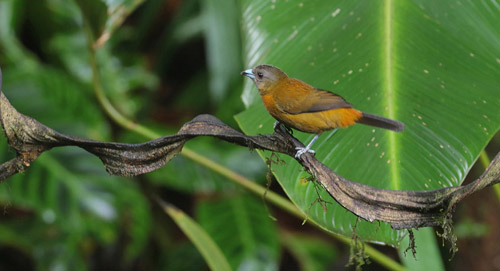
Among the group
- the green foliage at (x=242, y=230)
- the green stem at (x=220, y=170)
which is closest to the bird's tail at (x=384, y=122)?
the green stem at (x=220, y=170)

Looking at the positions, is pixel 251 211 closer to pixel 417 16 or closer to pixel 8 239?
pixel 8 239

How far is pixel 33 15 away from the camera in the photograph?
1.88 m

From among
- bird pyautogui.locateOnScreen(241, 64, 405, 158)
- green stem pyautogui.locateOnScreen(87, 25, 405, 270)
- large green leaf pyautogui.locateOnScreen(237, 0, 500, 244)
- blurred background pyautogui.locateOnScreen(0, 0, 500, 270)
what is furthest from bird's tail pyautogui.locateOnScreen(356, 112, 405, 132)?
blurred background pyautogui.locateOnScreen(0, 0, 500, 270)

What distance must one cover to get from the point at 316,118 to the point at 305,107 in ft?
0.04

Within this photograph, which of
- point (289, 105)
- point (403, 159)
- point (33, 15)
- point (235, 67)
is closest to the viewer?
point (289, 105)

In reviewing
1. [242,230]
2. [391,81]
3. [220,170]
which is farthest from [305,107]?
[242,230]

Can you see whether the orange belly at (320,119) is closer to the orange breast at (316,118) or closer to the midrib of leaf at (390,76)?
the orange breast at (316,118)

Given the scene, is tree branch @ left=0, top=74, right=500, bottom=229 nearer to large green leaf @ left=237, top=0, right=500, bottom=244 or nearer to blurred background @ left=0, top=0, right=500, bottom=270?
large green leaf @ left=237, top=0, right=500, bottom=244

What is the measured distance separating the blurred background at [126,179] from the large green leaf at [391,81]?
0.41 m

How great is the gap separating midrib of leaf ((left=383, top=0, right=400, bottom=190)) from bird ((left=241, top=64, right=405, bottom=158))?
0.13m

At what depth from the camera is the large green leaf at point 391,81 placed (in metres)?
0.57

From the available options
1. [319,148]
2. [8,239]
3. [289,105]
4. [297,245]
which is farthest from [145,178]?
[289,105]

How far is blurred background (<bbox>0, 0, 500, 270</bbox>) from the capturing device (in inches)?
50.0

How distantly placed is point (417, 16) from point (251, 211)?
0.97 meters
